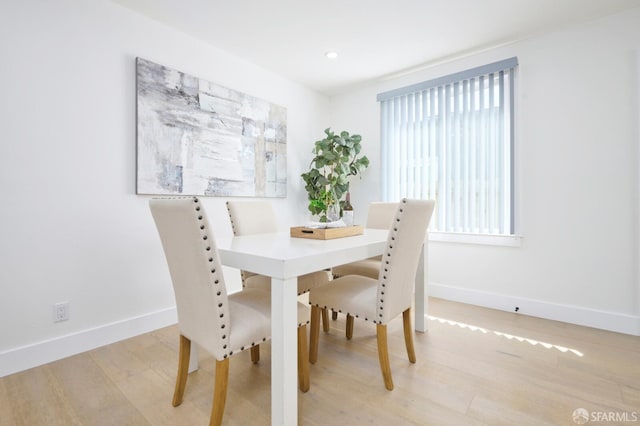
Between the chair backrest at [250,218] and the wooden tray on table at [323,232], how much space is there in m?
0.47

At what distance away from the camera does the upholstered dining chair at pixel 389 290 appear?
1.54 meters

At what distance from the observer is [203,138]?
2.73m

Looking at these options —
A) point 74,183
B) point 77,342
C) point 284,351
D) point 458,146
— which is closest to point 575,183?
point 458,146

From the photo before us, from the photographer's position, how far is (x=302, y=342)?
4.83 feet

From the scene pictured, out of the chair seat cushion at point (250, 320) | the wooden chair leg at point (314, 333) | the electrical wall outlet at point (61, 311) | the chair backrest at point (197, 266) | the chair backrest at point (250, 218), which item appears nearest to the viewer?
the chair backrest at point (197, 266)

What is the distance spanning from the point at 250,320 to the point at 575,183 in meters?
2.77

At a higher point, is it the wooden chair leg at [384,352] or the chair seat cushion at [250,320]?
the chair seat cushion at [250,320]

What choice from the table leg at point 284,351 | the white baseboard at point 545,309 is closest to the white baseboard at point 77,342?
the table leg at point 284,351

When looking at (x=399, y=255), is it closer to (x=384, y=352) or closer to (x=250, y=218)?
(x=384, y=352)

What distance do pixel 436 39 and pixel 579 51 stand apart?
113cm

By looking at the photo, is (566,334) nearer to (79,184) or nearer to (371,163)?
(371,163)

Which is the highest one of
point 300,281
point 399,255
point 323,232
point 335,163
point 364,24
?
point 364,24

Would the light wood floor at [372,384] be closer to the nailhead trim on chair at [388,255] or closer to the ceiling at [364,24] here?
the nailhead trim on chair at [388,255]

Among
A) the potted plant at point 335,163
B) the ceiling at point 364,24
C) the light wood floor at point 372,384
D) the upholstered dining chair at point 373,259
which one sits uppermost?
the ceiling at point 364,24
